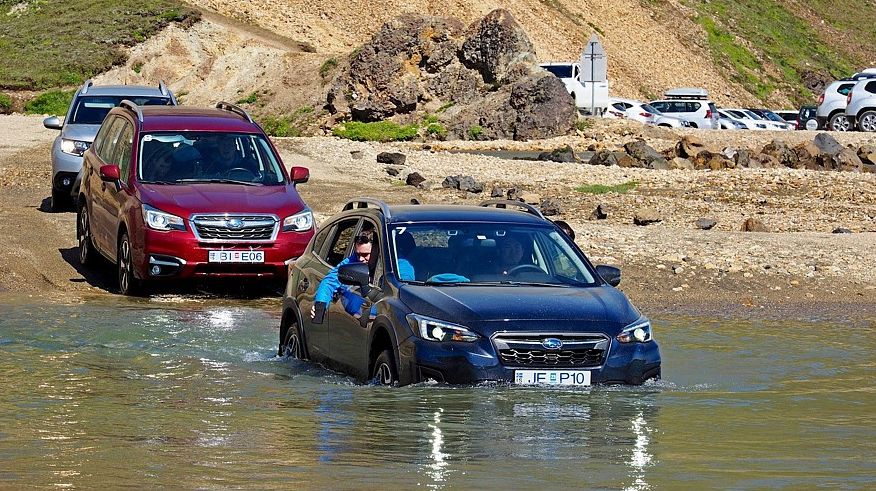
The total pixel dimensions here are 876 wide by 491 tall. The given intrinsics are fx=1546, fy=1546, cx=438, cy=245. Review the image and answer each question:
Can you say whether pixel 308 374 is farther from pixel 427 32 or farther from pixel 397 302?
pixel 427 32

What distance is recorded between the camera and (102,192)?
1655 cm

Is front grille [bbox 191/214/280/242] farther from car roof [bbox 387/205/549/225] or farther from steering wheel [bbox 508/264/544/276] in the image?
steering wheel [bbox 508/264/544/276]

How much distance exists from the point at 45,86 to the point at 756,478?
154 ft

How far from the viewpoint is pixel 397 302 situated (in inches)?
368

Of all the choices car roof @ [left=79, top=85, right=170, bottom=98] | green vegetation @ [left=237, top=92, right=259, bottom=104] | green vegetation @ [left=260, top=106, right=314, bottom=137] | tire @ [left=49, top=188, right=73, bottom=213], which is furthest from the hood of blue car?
green vegetation @ [left=237, top=92, right=259, bottom=104]

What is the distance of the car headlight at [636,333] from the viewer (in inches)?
359

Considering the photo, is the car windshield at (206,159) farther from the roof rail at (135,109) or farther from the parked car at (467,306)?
the parked car at (467,306)

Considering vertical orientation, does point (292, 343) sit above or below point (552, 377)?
below

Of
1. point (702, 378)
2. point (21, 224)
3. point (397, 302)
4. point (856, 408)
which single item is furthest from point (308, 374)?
point (21, 224)

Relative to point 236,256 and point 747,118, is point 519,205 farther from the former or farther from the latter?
point 747,118

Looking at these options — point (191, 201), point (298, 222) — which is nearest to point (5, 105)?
point (191, 201)

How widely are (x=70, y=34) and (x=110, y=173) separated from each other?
1711 inches

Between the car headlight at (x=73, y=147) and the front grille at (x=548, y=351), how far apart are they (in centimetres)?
1461

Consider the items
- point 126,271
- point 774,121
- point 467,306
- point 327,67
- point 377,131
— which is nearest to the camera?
point 467,306
